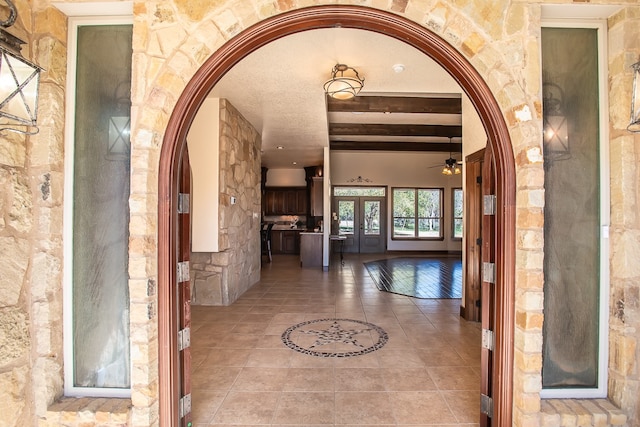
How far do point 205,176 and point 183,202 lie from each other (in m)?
2.79

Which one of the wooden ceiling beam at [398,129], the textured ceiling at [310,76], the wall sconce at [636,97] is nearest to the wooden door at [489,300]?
the wall sconce at [636,97]

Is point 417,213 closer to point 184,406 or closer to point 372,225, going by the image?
point 372,225

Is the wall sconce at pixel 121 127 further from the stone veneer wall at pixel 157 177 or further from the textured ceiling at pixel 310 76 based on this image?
the textured ceiling at pixel 310 76

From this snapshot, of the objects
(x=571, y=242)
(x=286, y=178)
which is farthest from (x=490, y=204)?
(x=286, y=178)

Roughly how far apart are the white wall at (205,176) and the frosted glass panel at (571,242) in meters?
3.82

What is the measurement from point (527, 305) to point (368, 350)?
176 cm

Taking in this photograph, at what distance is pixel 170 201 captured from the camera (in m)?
1.78

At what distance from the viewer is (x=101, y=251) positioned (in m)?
1.88

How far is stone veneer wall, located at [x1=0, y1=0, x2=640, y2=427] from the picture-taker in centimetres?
167

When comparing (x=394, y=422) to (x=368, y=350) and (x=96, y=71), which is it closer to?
(x=368, y=350)

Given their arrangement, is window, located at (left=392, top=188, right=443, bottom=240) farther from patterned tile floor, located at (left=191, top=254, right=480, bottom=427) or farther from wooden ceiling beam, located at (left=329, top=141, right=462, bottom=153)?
patterned tile floor, located at (left=191, top=254, right=480, bottom=427)

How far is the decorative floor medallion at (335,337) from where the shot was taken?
3111 mm

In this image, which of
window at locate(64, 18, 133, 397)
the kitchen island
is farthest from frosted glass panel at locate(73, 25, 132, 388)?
the kitchen island

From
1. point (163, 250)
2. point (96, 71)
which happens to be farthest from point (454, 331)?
point (96, 71)
